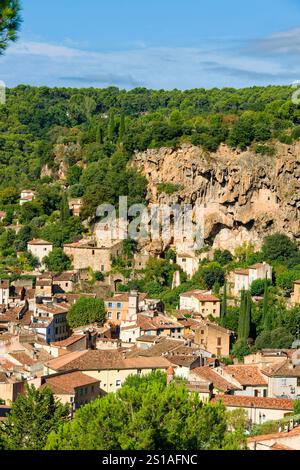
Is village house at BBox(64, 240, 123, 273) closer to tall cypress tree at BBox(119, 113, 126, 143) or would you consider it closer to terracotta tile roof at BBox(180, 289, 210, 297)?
terracotta tile roof at BBox(180, 289, 210, 297)

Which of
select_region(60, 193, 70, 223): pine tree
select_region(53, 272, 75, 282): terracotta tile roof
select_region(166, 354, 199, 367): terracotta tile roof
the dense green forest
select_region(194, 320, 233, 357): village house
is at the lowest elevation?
select_region(194, 320, 233, 357): village house

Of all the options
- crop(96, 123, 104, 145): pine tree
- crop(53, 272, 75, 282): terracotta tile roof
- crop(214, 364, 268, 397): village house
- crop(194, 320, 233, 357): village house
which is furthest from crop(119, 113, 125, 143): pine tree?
crop(214, 364, 268, 397): village house

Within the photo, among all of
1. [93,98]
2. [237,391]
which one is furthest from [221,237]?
[93,98]

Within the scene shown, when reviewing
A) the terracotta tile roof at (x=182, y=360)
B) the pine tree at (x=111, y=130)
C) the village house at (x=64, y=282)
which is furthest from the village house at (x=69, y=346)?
the pine tree at (x=111, y=130)

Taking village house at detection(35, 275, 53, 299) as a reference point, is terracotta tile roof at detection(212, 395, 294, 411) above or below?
below

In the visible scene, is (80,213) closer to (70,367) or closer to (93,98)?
(70,367)

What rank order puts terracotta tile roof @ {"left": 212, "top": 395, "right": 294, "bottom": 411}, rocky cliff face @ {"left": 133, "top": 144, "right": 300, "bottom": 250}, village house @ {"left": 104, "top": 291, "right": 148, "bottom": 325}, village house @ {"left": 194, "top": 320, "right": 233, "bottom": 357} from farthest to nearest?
rocky cliff face @ {"left": 133, "top": 144, "right": 300, "bottom": 250} < village house @ {"left": 104, "top": 291, "right": 148, "bottom": 325} < village house @ {"left": 194, "top": 320, "right": 233, "bottom": 357} < terracotta tile roof @ {"left": 212, "top": 395, "right": 294, "bottom": 411}

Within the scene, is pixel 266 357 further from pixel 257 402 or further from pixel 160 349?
pixel 257 402

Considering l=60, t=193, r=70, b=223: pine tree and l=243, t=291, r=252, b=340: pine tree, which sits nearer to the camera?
l=243, t=291, r=252, b=340: pine tree
